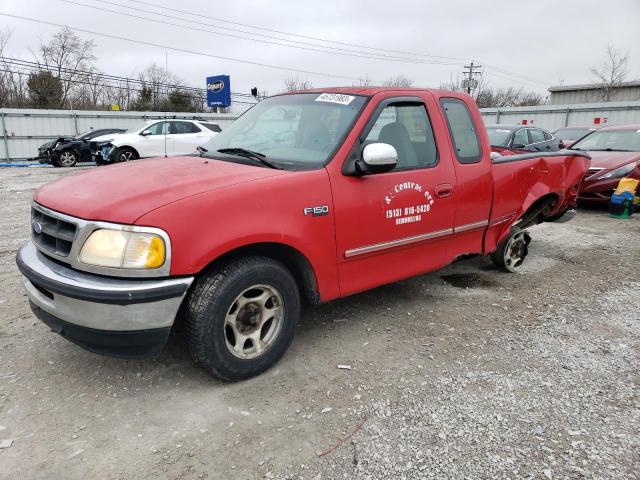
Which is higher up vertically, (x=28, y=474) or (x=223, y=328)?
(x=223, y=328)

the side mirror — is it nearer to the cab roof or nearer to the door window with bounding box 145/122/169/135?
the cab roof

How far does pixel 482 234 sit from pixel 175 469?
340cm

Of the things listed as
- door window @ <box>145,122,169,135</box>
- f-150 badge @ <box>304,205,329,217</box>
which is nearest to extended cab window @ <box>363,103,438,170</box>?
f-150 badge @ <box>304,205,329,217</box>

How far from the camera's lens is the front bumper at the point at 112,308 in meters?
2.45

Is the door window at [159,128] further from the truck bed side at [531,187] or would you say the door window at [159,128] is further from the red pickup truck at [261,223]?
the truck bed side at [531,187]

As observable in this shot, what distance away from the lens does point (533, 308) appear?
4.27 meters

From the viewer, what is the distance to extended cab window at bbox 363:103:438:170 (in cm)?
356

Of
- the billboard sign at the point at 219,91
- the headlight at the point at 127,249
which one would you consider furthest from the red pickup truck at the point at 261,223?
the billboard sign at the point at 219,91

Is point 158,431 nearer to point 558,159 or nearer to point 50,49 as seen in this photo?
point 558,159

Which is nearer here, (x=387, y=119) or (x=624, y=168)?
(x=387, y=119)

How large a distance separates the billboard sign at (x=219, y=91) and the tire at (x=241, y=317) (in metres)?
30.0

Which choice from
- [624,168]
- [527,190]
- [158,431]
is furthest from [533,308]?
[624,168]

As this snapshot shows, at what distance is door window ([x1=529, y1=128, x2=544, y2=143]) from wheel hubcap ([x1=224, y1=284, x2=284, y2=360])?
987 centimetres

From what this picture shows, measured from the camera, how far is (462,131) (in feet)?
13.7
